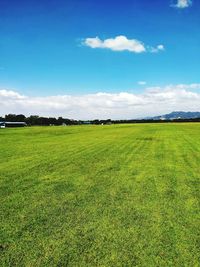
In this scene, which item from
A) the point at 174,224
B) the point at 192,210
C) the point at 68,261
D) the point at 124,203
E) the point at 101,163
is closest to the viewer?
the point at 68,261

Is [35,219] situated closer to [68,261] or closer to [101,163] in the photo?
[68,261]

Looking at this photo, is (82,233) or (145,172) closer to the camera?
(82,233)

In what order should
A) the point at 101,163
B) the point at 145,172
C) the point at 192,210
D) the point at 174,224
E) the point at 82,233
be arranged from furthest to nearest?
the point at 101,163 < the point at 145,172 < the point at 192,210 < the point at 174,224 < the point at 82,233

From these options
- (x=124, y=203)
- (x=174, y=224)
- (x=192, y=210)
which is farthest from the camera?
(x=124, y=203)

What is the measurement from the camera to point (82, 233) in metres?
7.03

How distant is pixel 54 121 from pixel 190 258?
18271cm

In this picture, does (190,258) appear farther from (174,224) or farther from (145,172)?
(145,172)

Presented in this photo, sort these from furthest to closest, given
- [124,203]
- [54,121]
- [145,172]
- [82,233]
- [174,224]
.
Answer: [54,121], [145,172], [124,203], [174,224], [82,233]

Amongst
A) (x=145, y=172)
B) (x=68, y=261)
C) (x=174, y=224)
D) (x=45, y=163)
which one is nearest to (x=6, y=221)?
(x=68, y=261)

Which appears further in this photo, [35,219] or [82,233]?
[35,219]

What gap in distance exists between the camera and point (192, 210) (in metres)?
8.69

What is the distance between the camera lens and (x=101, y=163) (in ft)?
57.0

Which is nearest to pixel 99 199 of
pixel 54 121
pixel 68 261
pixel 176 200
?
pixel 176 200

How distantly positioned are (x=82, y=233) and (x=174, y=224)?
7.16 ft
